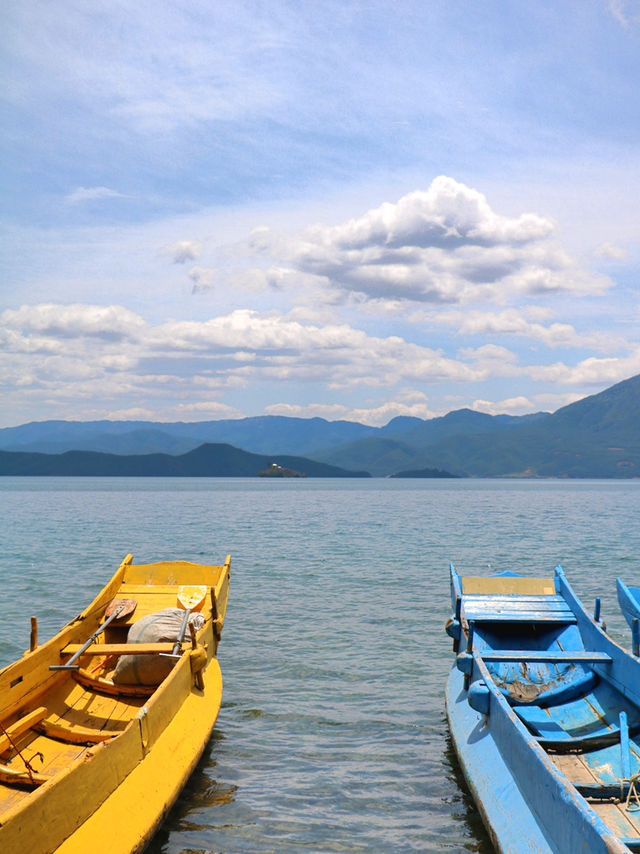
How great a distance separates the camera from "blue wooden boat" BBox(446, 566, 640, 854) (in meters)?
7.18

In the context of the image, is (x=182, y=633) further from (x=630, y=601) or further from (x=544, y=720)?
(x=630, y=601)

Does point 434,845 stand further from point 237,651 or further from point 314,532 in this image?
point 314,532

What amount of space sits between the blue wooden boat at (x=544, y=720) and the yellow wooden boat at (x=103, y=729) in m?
3.96

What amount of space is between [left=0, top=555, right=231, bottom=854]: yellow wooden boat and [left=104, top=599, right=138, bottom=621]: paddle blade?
0.03 meters

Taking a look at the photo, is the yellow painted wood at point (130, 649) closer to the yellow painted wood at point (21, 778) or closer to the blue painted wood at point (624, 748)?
the yellow painted wood at point (21, 778)

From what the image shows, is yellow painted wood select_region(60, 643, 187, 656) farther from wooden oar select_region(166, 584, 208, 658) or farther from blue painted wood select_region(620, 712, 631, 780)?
blue painted wood select_region(620, 712, 631, 780)

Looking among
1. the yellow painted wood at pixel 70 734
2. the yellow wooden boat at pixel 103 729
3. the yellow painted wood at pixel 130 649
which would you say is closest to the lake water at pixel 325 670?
the yellow wooden boat at pixel 103 729

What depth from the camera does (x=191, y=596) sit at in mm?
15625

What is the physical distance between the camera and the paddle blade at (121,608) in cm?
1477

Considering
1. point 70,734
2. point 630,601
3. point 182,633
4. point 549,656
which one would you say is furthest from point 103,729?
point 630,601

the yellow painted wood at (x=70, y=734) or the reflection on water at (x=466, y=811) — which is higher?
the yellow painted wood at (x=70, y=734)

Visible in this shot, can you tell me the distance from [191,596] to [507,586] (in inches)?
262

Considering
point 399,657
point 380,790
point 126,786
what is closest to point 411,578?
point 399,657

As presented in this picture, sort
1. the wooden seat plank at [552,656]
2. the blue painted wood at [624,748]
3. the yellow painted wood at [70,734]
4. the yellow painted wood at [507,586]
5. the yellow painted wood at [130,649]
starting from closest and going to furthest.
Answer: the blue painted wood at [624,748]
the yellow painted wood at [70,734]
the wooden seat plank at [552,656]
the yellow painted wood at [130,649]
the yellow painted wood at [507,586]
